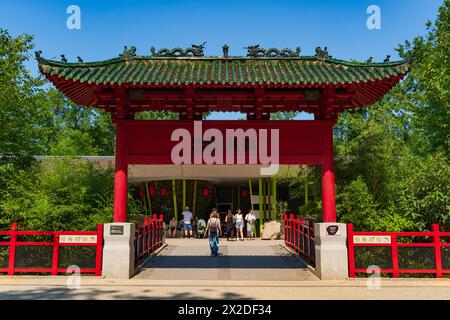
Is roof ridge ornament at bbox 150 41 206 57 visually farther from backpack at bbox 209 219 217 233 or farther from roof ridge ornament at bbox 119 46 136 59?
backpack at bbox 209 219 217 233

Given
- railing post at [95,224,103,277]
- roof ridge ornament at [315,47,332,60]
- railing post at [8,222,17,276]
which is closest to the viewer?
railing post at [95,224,103,277]

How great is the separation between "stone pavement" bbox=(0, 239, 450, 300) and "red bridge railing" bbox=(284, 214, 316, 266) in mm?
568

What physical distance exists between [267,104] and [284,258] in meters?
5.27

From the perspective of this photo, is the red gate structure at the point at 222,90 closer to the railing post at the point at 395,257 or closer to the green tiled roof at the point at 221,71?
the green tiled roof at the point at 221,71

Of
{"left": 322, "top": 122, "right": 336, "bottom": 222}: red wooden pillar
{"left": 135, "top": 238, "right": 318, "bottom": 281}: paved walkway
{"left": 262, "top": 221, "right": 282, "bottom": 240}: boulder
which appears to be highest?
{"left": 322, "top": 122, "right": 336, "bottom": 222}: red wooden pillar

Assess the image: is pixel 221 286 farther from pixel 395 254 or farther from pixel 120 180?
pixel 395 254

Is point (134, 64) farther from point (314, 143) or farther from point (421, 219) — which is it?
point (421, 219)

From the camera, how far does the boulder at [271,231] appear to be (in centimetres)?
2112

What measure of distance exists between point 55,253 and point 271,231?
13739mm

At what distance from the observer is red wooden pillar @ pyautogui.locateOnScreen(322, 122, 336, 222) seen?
31.0 feet

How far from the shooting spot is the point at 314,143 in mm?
9828

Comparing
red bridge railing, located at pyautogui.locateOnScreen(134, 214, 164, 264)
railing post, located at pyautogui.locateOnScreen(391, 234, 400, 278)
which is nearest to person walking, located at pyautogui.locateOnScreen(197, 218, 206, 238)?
red bridge railing, located at pyautogui.locateOnScreen(134, 214, 164, 264)
